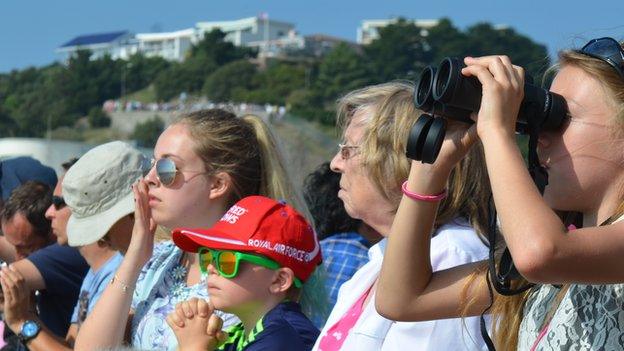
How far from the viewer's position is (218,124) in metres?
3.49

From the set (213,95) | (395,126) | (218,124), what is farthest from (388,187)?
(213,95)

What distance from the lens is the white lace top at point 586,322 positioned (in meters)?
1.86

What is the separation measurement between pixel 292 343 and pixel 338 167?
515mm

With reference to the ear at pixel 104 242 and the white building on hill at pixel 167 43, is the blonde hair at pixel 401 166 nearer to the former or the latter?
the ear at pixel 104 242

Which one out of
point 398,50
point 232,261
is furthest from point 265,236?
point 398,50

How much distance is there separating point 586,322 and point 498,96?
17.8 inches

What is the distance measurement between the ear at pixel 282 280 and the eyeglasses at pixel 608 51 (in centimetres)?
123

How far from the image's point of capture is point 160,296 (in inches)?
135

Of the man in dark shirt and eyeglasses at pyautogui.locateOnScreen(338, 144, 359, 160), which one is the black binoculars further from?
the man in dark shirt

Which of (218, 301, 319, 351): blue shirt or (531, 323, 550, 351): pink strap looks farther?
(218, 301, 319, 351): blue shirt

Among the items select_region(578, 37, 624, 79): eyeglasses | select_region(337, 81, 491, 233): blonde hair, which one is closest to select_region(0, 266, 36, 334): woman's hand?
select_region(337, 81, 491, 233): blonde hair

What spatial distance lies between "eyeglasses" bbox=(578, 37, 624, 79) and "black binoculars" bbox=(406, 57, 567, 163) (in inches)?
4.5

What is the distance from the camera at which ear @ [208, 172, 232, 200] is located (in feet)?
11.2

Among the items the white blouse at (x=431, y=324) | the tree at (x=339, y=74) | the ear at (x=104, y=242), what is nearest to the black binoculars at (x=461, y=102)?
the white blouse at (x=431, y=324)
